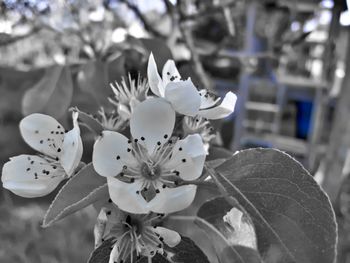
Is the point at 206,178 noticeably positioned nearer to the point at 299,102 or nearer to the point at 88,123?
the point at 88,123

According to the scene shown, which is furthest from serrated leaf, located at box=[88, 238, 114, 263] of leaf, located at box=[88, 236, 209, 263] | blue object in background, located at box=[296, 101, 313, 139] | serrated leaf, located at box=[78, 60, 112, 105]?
blue object in background, located at box=[296, 101, 313, 139]

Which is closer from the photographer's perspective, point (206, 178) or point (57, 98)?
point (206, 178)

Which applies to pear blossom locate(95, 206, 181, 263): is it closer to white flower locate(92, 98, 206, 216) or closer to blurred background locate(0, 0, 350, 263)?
white flower locate(92, 98, 206, 216)

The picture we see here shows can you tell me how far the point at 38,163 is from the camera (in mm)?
580

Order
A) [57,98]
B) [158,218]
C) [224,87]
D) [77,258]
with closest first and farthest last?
[158,218] → [57,98] → [77,258] → [224,87]

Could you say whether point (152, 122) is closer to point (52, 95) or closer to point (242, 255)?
point (242, 255)

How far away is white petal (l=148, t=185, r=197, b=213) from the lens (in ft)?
1.43

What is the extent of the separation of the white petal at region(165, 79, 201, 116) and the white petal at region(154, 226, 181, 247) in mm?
135

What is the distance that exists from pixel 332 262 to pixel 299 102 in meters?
3.27

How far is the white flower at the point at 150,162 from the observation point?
1.43 feet

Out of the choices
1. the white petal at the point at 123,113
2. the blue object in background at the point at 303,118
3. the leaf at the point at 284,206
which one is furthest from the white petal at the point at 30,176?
the blue object in background at the point at 303,118

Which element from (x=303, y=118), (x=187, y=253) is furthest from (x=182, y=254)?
(x=303, y=118)

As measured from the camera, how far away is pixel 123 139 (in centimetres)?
49

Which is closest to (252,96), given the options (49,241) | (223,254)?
(49,241)
